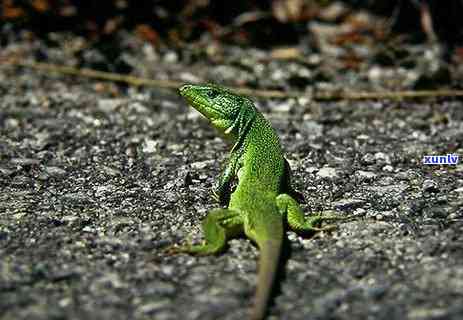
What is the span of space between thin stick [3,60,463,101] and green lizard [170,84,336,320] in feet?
5.79

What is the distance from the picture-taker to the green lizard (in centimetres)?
351

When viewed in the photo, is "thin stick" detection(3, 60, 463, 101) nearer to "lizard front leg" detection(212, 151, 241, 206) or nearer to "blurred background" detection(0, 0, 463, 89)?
"blurred background" detection(0, 0, 463, 89)

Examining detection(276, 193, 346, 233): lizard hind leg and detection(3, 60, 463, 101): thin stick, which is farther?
detection(3, 60, 463, 101): thin stick

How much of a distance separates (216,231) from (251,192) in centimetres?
44

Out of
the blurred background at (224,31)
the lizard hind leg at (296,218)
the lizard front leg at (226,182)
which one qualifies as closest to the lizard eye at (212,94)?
the lizard front leg at (226,182)

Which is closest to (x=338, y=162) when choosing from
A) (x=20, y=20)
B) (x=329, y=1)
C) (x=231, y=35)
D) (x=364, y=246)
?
(x=364, y=246)

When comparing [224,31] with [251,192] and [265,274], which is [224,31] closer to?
[251,192]

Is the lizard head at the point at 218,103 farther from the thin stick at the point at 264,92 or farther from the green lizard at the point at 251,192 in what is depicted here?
the thin stick at the point at 264,92

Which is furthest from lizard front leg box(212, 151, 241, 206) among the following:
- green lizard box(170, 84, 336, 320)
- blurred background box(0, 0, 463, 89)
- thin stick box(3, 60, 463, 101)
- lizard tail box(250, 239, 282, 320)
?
blurred background box(0, 0, 463, 89)

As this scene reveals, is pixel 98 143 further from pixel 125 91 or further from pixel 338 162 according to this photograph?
pixel 338 162

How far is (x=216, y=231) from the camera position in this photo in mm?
3697

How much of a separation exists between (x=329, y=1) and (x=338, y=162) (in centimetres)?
359

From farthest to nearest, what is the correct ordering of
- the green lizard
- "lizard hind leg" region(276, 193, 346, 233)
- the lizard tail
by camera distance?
1. "lizard hind leg" region(276, 193, 346, 233)
2. the green lizard
3. the lizard tail

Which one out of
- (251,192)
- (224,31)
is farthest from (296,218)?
(224,31)
